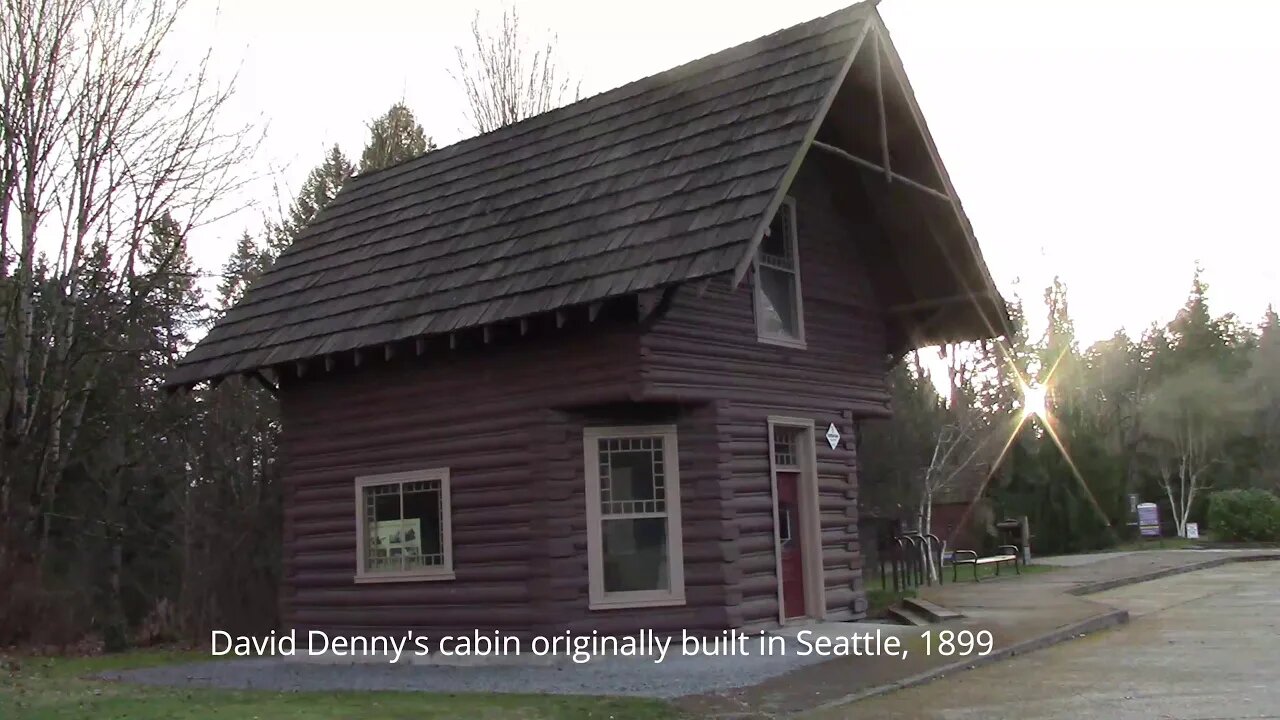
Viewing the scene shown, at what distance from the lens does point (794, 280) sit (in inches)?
618

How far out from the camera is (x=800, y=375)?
50.9 feet

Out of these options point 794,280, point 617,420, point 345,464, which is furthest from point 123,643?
point 794,280

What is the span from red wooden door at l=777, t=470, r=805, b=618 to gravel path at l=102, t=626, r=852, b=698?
2.12m

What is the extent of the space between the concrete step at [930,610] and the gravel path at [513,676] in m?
3.18

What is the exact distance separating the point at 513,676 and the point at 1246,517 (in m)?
31.1

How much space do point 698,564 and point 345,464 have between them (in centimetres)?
513

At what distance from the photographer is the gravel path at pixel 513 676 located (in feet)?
37.0

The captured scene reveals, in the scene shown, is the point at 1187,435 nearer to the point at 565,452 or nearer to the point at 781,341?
the point at 781,341

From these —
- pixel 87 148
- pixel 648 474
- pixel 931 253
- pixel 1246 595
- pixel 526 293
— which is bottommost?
pixel 1246 595

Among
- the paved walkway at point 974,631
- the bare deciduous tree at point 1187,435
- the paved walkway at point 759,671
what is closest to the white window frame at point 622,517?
the paved walkway at point 759,671

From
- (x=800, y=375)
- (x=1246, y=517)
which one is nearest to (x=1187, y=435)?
(x=1246, y=517)

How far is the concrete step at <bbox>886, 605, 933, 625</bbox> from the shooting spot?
15.4 meters

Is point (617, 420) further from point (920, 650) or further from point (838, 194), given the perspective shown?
point (838, 194)

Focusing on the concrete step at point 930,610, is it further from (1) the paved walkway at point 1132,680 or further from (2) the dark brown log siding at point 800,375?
(1) the paved walkway at point 1132,680
